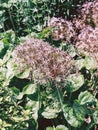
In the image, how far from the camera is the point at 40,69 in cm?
308

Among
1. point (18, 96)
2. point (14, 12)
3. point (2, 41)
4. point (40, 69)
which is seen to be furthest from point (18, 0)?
point (40, 69)

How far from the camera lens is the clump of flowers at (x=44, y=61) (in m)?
3.07

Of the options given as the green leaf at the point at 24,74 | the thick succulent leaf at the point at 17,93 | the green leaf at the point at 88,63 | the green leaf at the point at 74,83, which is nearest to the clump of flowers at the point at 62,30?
the green leaf at the point at 88,63

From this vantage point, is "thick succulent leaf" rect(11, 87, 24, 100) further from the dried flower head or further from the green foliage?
the dried flower head

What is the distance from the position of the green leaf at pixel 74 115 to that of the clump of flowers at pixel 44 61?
0.41m

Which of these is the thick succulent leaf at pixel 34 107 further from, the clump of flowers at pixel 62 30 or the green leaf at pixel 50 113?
the clump of flowers at pixel 62 30

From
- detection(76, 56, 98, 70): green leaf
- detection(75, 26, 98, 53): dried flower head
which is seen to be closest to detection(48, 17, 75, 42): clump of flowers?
detection(75, 26, 98, 53): dried flower head

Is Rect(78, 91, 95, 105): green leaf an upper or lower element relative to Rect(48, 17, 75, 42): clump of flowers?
lower

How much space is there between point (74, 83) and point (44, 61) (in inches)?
29.2

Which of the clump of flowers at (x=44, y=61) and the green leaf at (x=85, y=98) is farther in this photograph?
the green leaf at (x=85, y=98)

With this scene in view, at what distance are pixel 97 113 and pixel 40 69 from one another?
0.78 meters

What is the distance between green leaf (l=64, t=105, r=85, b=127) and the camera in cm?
342

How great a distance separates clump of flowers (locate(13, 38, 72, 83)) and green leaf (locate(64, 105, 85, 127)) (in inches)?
16.2

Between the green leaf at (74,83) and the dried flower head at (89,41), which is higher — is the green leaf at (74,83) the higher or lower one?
the lower one
